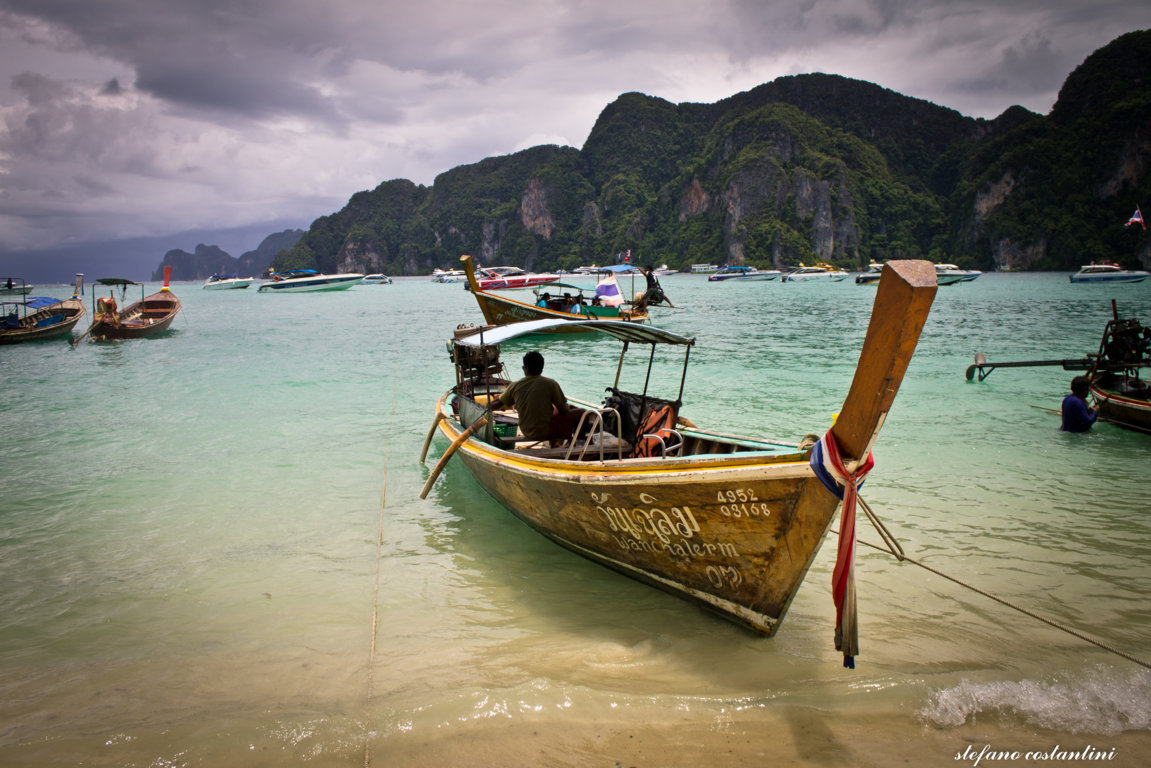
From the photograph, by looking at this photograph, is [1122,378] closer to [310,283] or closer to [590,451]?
[590,451]

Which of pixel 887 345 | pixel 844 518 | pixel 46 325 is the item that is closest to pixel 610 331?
pixel 844 518

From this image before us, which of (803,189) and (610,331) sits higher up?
(803,189)

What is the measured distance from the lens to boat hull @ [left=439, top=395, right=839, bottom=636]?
138 inches

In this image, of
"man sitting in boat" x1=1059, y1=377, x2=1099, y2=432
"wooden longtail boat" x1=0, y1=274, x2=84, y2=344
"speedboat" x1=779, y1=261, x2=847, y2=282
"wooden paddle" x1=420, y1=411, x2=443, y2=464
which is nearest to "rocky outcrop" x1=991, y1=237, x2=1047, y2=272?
"speedboat" x1=779, y1=261, x2=847, y2=282

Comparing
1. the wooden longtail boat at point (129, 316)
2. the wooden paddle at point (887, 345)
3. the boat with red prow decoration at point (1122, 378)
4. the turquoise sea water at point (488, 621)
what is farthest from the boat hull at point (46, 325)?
the boat with red prow decoration at point (1122, 378)

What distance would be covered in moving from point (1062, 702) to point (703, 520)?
2.29 m

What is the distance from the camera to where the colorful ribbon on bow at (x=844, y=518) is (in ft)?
10.2

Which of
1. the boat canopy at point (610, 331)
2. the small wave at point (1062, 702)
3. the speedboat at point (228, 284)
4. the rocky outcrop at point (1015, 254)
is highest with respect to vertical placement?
the rocky outcrop at point (1015, 254)

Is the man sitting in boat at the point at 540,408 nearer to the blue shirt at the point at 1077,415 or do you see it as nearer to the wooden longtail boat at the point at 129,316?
the blue shirt at the point at 1077,415

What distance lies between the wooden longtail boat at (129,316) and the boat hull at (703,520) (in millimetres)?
24660

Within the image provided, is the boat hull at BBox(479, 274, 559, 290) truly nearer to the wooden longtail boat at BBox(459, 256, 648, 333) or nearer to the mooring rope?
the wooden longtail boat at BBox(459, 256, 648, 333)

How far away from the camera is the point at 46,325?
2488 cm

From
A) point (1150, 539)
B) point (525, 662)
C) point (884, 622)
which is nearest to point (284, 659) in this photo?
point (525, 662)

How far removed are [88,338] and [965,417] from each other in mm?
32229
